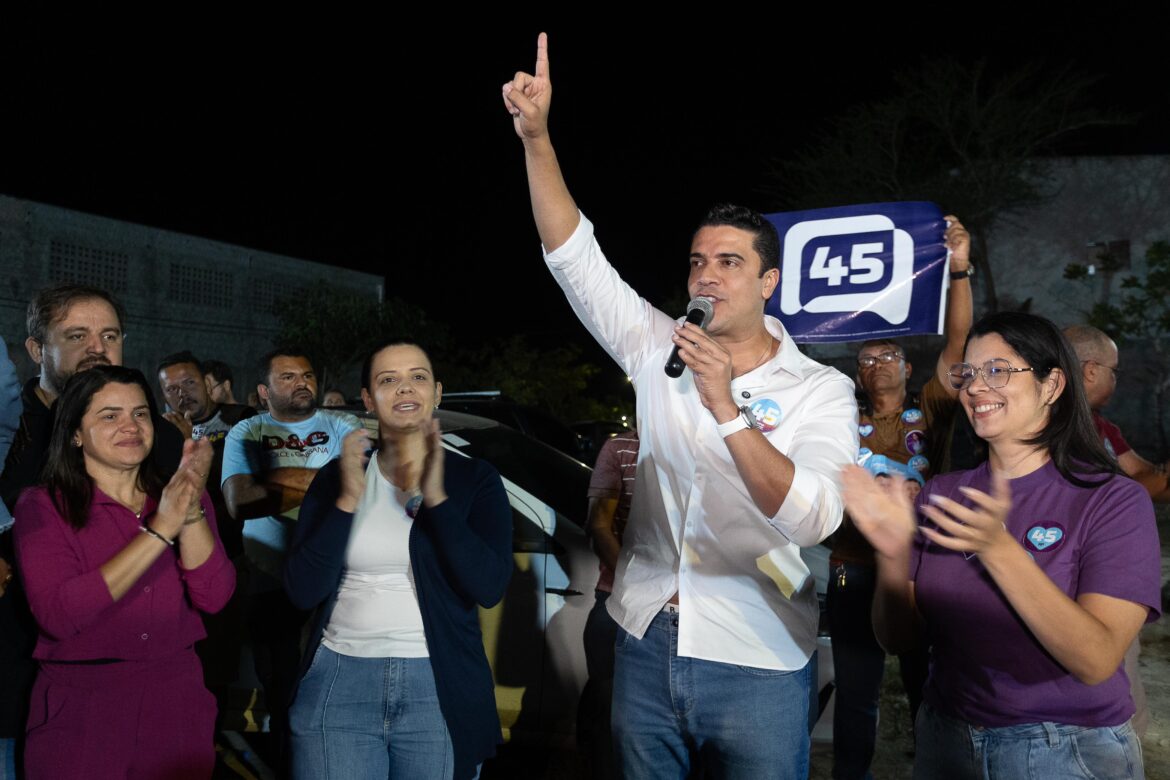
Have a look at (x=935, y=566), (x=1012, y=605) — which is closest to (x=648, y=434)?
(x=935, y=566)

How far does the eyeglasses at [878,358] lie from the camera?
4266mm

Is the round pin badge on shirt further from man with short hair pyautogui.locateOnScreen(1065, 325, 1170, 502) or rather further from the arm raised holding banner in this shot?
man with short hair pyautogui.locateOnScreen(1065, 325, 1170, 502)

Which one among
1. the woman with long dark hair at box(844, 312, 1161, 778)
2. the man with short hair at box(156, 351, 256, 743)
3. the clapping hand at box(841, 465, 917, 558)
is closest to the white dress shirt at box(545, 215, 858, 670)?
the clapping hand at box(841, 465, 917, 558)

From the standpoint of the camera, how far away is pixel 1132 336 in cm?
2131

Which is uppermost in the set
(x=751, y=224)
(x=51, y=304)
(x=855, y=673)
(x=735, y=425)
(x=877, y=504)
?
(x=751, y=224)

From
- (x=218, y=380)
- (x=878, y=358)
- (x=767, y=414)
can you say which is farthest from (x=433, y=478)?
(x=218, y=380)

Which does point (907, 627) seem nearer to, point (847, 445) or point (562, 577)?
point (847, 445)

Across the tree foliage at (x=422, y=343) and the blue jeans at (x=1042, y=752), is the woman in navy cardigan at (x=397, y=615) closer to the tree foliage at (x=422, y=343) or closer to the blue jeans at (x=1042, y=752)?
the blue jeans at (x=1042, y=752)

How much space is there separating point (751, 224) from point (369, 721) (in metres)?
1.82

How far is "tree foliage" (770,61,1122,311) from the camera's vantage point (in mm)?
22250

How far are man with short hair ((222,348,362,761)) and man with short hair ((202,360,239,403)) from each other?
65.6 inches

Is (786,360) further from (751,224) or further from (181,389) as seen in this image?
(181,389)

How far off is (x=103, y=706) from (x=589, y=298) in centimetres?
179

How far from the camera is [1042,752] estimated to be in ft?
6.55
